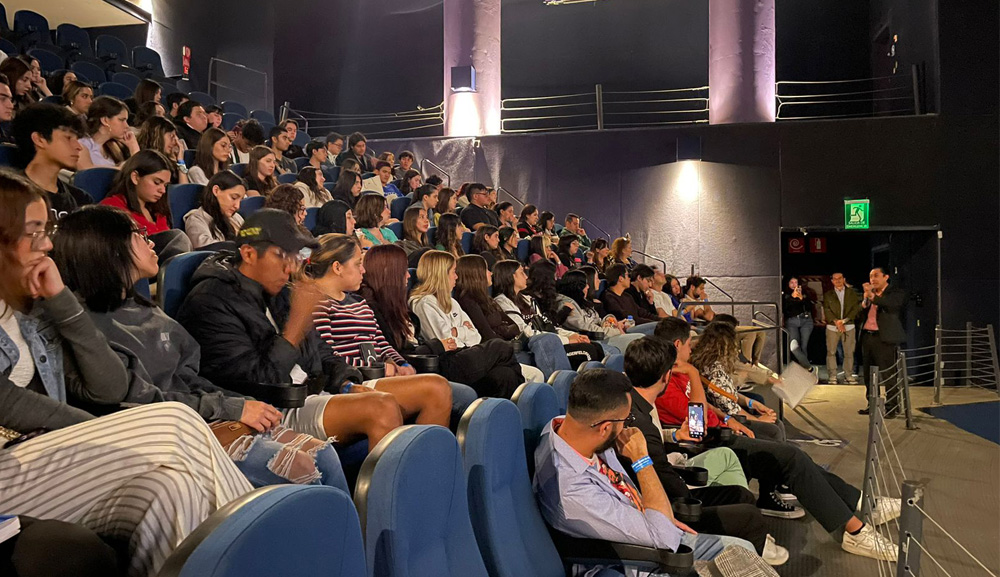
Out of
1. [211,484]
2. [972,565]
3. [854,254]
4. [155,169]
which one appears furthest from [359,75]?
[211,484]

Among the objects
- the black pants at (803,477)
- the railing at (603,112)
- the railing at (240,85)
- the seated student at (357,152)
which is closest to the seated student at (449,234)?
the black pants at (803,477)

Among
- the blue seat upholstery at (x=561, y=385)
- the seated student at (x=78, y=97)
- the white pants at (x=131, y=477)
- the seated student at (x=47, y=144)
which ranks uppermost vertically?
the seated student at (x=78, y=97)

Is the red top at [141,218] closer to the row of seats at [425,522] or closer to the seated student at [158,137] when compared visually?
the seated student at [158,137]

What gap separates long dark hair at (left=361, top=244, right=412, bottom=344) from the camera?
328 cm

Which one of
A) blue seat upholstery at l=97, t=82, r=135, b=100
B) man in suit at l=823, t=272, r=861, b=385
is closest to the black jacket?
blue seat upholstery at l=97, t=82, r=135, b=100

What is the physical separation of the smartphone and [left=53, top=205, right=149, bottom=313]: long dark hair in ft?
7.95

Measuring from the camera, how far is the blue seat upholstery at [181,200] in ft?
11.5

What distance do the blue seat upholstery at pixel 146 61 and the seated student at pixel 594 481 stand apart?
7569 millimetres

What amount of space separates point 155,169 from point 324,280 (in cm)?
79

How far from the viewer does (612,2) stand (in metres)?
11.8

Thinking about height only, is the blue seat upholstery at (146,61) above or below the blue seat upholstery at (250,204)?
above

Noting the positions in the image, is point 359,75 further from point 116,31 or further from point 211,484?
point 211,484

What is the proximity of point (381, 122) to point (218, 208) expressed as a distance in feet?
28.8

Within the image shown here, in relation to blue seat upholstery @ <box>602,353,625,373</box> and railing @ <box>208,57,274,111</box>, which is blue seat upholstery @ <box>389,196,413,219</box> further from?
railing @ <box>208,57,274,111</box>
